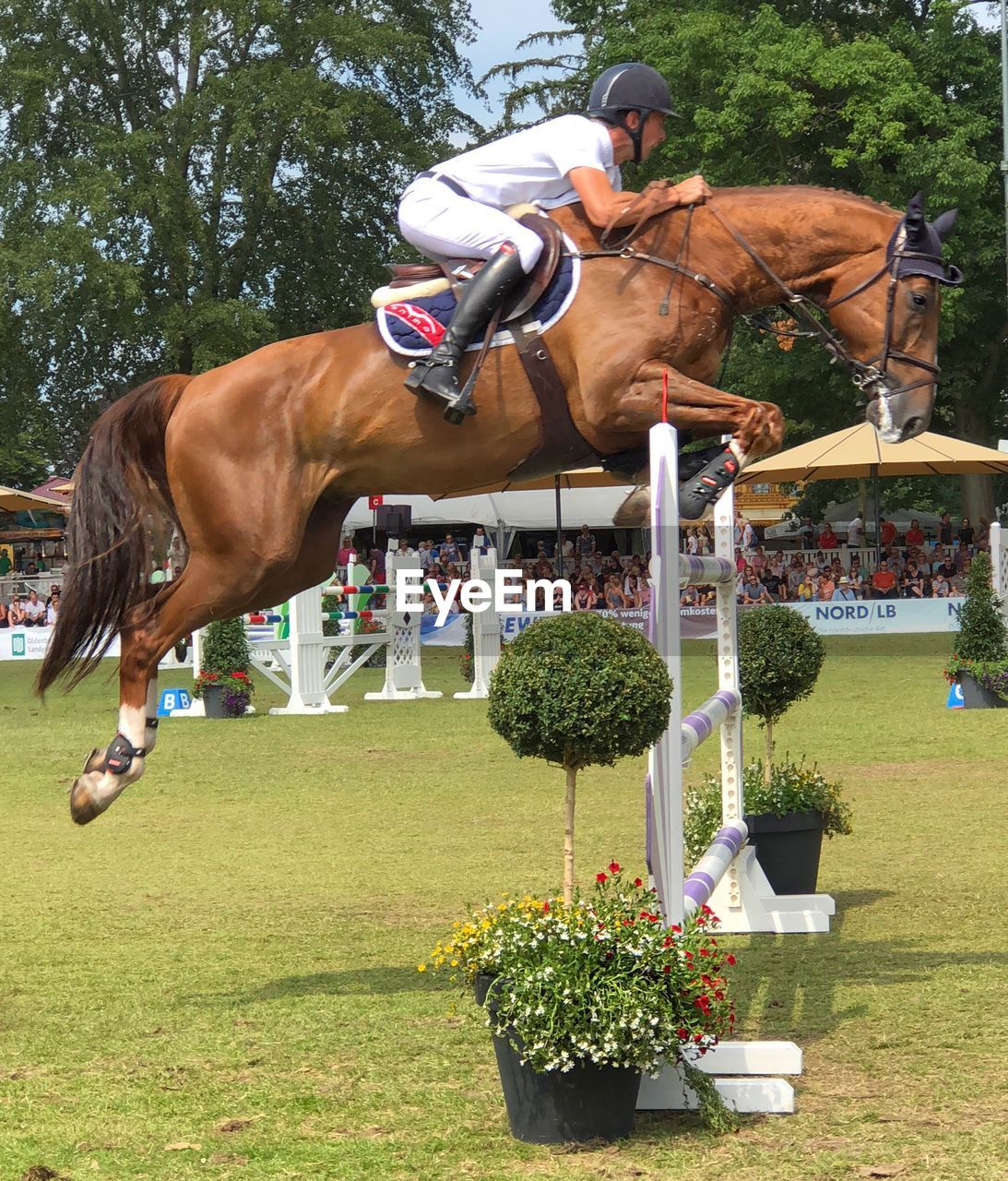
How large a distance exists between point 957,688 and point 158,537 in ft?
34.9

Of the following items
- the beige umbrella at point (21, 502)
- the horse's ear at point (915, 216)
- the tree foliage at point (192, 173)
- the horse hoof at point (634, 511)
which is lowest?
the horse hoof at point (634, 511)

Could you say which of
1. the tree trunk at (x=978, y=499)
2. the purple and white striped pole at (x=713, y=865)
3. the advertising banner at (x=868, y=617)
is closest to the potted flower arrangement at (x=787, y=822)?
the purple and white striped pole at (x=713, y=865)

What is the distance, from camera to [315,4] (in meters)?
27.9

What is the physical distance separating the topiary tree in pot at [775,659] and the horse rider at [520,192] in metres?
2.40

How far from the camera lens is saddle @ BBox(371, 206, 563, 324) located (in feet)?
15.0

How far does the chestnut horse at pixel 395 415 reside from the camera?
454 cm

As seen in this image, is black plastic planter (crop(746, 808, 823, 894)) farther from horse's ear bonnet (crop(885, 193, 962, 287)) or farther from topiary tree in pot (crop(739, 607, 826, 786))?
horse's ear bonnet (crop(885, 193, 962, 287))

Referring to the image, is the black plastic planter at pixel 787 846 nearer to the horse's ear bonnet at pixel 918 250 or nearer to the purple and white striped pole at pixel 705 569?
the purple and white striped pole at pixel 705 569

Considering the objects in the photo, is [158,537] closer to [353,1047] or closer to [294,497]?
[294,497]

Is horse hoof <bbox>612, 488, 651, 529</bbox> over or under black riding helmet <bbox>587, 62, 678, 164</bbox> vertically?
under

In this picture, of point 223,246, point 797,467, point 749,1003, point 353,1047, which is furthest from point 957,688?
point 223,246

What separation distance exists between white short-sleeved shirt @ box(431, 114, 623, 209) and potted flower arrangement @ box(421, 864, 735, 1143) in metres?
2.29

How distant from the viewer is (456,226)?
15.4ft

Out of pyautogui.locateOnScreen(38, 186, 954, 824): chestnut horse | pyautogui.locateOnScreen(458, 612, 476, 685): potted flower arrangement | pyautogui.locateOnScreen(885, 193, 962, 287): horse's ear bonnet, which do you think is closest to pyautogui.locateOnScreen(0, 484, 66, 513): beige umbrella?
pyautogui.locateOnScreen(458, 612, 476, 685): potted flower arrangement
